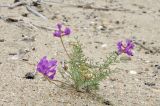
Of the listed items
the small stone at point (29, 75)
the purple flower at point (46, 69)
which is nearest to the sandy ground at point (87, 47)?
the small stone at point (29, 75)

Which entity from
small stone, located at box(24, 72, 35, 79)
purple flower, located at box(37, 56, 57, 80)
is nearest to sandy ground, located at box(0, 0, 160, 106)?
small stone, located at box(24, 72, 35, 79)

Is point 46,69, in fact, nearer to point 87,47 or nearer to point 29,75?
point 29,75

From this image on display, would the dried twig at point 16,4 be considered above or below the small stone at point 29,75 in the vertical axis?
above

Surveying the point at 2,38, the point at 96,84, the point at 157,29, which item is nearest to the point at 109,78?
the point at 96,84

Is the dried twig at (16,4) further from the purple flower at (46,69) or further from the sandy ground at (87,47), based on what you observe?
the purple flower at (46,69)

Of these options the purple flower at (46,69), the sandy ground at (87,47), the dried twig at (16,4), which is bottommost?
the sandy ground at (87,47)

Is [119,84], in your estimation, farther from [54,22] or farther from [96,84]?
[54,22]

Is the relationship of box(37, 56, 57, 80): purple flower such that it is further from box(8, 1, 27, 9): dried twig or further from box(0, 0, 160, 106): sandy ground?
box(8, 1, 27, 9): dried twig

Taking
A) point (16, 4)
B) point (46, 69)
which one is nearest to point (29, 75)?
point (46, 69)
